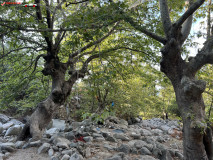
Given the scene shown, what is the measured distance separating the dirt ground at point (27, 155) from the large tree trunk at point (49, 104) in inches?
22.3

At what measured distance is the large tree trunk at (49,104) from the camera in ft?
14.9

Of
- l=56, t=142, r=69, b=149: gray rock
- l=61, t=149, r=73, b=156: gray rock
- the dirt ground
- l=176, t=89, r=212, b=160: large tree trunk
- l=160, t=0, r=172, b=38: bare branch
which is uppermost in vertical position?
l=160, t=0, r=172, b=38: bare branch

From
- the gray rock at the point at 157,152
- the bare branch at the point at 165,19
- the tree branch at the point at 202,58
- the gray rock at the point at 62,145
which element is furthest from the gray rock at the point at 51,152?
the bare branch at the point at 165,19

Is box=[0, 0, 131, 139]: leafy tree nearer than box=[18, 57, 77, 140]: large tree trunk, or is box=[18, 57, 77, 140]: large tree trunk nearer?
box=[0, 0, 131, 139]: leafy tree

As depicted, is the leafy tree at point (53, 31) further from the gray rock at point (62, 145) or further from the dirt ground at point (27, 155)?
the gray rock at point (62, 145)

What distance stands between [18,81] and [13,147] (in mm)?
2713

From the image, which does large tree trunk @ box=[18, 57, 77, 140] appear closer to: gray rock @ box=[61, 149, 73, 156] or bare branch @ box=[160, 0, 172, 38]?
gray rock @ box=[61, 149, 73, 156]

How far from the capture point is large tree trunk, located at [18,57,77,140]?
4543 mm

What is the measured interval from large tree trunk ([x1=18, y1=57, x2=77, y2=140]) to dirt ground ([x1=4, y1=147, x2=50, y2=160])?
57cm

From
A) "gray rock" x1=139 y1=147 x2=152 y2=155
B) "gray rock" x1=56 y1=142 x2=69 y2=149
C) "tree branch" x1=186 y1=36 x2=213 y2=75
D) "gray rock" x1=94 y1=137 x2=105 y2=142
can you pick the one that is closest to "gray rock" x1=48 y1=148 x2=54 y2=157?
"gray rock" x1=56 y1=142 x2=69 y2=149

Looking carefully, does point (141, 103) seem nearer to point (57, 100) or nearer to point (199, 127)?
point (57, 100)

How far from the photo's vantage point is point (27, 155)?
11.4ft

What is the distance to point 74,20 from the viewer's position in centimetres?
320

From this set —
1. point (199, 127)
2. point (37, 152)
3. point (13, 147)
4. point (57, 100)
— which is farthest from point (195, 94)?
point (13, 147)
